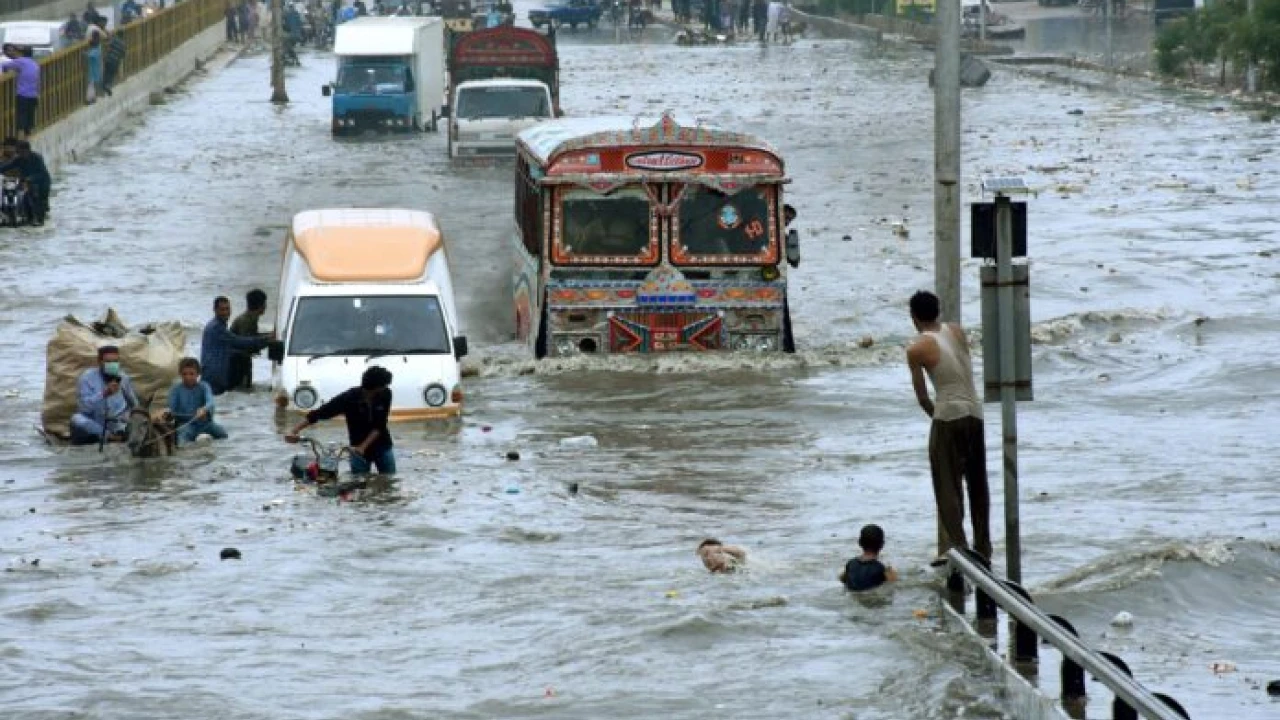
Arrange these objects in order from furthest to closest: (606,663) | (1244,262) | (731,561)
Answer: (1244,262) < (731,561) < (606,663)

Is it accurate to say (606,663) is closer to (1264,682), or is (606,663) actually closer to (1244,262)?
(1264,682)

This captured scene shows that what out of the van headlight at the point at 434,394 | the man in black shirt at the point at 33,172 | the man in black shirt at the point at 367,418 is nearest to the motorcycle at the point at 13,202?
the man in black shirt at the point at 33,172

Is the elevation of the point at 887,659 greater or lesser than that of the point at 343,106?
lesser

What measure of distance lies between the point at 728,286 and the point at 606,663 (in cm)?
1095

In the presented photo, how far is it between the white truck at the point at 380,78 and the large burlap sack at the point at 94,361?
2966 cm

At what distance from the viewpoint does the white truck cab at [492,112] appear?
151 feet

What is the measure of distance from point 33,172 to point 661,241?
16.9 m

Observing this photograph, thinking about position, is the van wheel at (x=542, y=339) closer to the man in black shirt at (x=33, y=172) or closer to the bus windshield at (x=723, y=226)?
the bus windshield at (x=723, y=226)

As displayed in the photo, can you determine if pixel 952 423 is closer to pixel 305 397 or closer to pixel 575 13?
pixel 305 397

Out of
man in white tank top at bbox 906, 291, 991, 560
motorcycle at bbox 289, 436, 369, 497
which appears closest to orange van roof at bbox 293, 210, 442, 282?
motorcycle at bbox 289, 436, 369, 497

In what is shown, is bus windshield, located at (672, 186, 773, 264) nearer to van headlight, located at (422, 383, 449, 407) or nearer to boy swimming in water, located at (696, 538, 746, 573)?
van headlight, located at (422, 383, 449, 407)

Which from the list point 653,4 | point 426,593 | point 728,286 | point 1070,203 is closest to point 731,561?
point 426,593

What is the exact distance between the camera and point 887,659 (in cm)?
1339

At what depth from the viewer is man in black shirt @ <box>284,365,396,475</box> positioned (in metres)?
18.6
